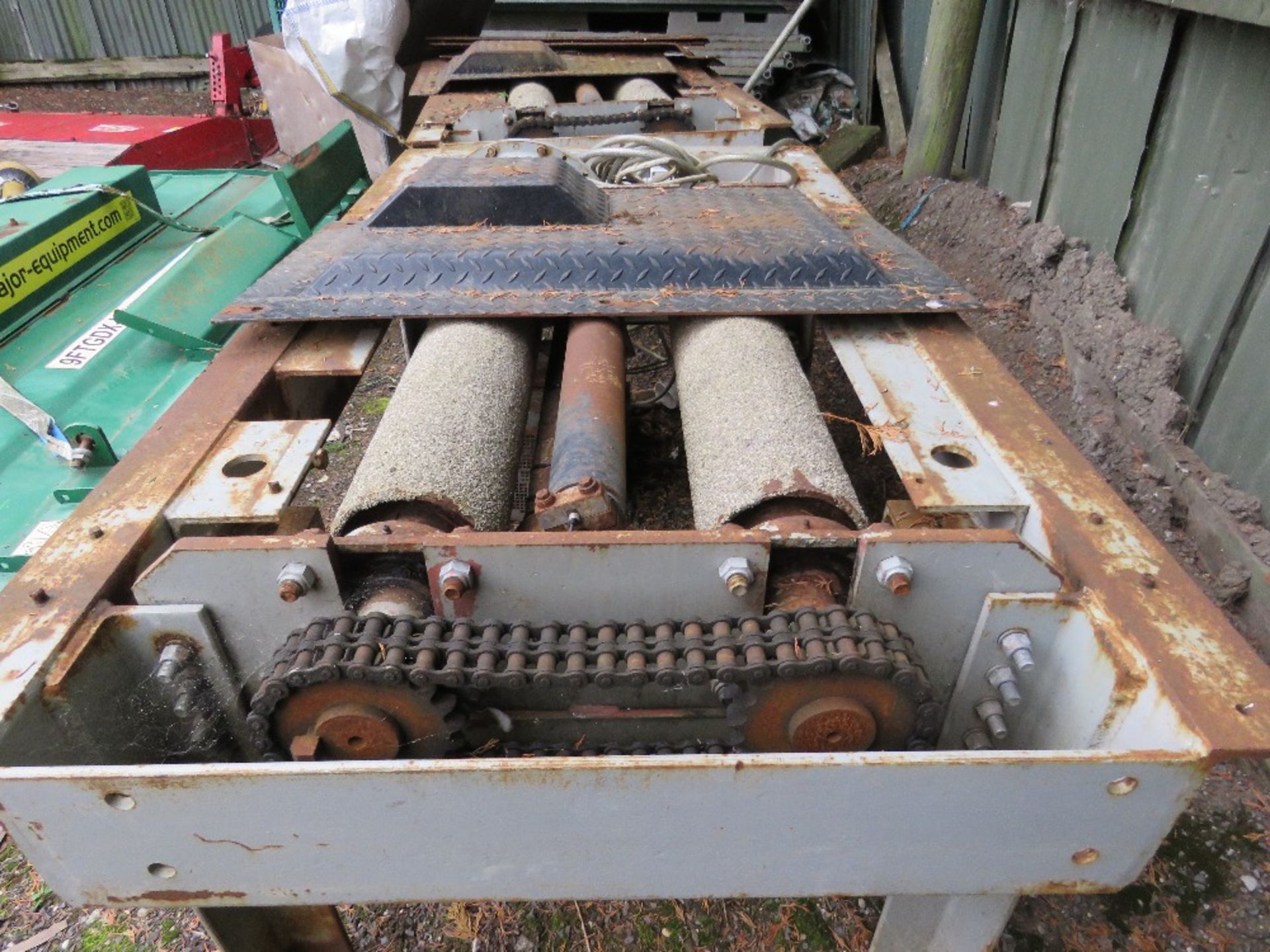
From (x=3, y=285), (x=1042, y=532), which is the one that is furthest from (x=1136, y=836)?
(x=3, y=285)

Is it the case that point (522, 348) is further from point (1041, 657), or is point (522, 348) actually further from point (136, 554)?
point (1041, 657)

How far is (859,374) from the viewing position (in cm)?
201

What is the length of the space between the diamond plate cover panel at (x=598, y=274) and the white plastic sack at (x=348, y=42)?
103 inches

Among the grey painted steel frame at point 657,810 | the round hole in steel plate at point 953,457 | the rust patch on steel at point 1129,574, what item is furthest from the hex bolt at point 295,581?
the rust patch on steel at point 1129,574

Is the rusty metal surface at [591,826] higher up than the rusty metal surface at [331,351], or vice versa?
the rusty metal surface at [331,351]

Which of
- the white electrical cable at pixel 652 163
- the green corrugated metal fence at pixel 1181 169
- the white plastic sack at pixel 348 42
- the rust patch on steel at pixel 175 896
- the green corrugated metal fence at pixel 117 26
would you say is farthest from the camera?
the green corrugated metal fence at pixel 117 26

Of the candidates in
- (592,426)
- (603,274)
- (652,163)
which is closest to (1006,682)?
(592,426)

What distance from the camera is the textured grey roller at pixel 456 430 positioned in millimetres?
1635

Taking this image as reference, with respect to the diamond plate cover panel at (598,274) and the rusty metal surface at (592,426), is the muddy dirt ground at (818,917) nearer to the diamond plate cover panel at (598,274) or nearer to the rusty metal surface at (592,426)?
the rusty metal surface at (592,426)

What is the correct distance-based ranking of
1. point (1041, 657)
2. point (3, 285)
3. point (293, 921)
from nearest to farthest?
1. point (1041, 657)
2. point (293, 921)
3. point (3, 285)

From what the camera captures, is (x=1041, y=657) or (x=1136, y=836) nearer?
(x=1136, y=836)

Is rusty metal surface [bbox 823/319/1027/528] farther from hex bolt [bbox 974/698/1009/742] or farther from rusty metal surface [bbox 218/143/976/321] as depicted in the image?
hex bolt [bbox 974/698/1009/742]

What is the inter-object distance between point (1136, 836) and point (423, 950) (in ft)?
5.74

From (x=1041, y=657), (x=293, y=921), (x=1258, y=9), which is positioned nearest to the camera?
(x=1041, y=657)
